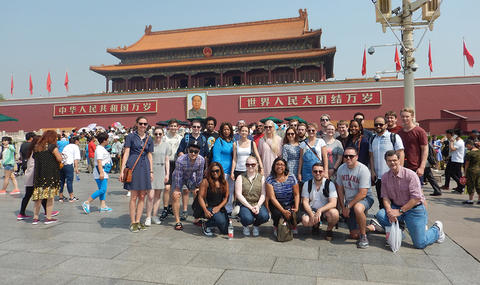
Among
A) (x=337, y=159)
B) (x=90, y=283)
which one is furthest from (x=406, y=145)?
(x=90, y=283)

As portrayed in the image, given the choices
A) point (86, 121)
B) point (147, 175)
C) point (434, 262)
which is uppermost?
point (86, 121)

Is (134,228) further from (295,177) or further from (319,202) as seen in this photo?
(319,202)

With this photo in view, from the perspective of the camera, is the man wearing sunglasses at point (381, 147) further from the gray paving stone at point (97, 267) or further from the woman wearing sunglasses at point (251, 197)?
the gray paving stone at point (97, 267)

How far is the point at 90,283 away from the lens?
2.52 m

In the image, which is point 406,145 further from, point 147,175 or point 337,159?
point 147,175

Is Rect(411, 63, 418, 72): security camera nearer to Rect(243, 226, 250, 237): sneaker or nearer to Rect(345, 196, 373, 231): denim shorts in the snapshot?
Rect(345, 196, 373, 231): denim shorts

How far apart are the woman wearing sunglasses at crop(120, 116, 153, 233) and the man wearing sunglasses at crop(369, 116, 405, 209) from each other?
10.3 ft

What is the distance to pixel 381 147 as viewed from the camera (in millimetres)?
4082

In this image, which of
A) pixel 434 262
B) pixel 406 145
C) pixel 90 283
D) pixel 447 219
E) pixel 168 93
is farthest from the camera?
pixel 168 93

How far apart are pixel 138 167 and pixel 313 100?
1690 centimetres

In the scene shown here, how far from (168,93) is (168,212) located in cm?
1793

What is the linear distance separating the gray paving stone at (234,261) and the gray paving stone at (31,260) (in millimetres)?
1367

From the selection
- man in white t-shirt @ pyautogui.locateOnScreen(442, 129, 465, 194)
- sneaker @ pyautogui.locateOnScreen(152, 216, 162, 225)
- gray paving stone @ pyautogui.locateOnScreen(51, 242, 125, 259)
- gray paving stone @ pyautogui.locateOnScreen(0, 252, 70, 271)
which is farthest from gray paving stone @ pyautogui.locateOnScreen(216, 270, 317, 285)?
man in white t-shirt @ pyautogui.locateOnScreen(442, 129, 465, 194)

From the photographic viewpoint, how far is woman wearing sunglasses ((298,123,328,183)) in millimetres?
4309
